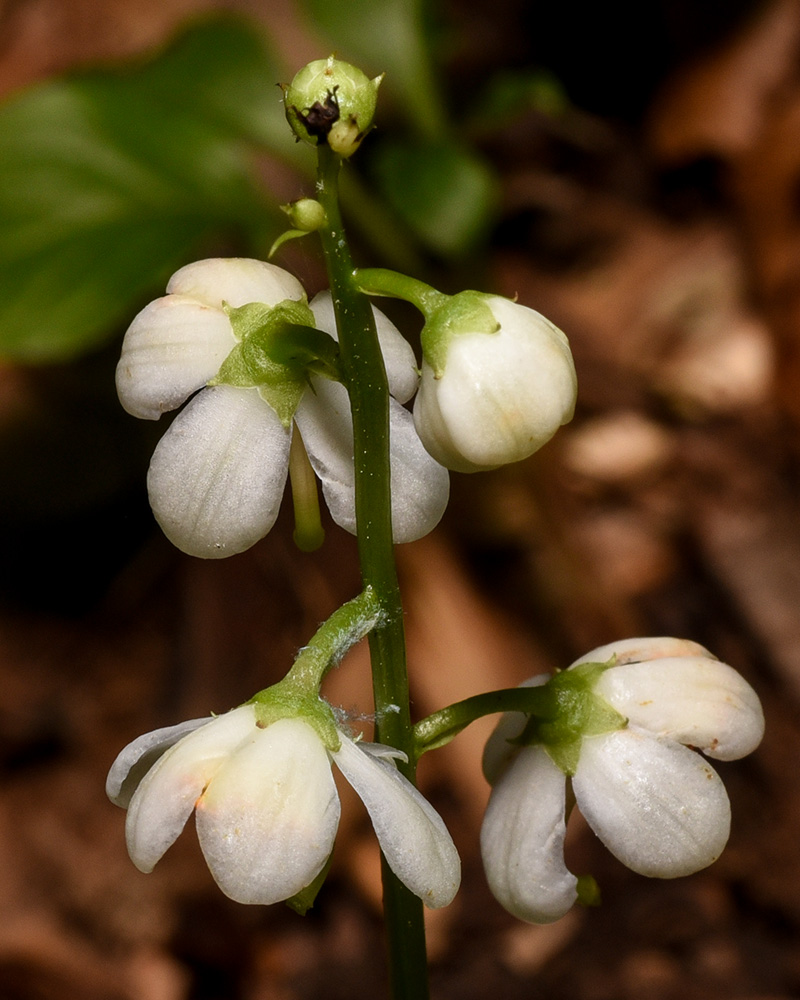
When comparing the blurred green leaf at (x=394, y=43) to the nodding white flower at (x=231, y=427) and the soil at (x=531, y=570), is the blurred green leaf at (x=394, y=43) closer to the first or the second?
the soil at (x=531, y=570)

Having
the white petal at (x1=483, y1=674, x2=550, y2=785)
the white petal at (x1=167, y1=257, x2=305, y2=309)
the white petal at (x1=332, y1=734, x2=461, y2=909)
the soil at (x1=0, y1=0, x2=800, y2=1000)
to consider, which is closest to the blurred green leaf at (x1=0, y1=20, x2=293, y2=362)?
the soil at (x1=0, y1=0, x2=800, y2=1000)

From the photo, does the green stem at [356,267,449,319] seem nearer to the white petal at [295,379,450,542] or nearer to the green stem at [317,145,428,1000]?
the green stem at [317,145,428,1000]

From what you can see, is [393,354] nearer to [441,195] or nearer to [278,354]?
[278,354]

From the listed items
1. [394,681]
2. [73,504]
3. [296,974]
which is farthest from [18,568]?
[394,681]

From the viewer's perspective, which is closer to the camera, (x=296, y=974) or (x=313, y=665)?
(x=313, y=665)

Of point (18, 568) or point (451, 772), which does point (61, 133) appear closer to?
point (18, 568)

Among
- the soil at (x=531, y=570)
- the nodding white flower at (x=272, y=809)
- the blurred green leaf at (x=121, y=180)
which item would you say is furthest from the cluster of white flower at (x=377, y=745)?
the soil at (x=531, y=570)
